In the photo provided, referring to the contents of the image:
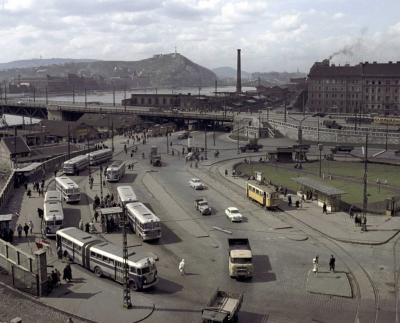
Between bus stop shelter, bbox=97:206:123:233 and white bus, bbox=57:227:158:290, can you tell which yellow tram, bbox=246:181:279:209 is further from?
white bus, bbox=57:227:158:290

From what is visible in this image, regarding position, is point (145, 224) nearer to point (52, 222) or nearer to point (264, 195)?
point (52, 222)

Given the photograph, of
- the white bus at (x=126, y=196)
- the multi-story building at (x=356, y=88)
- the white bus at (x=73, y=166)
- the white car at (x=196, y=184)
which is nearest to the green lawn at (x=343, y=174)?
the white car at (x=196, y=184)

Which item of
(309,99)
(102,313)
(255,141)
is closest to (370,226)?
(102,313)

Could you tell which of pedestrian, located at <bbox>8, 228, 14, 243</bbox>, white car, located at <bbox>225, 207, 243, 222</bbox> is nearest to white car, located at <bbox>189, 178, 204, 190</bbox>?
white car, located at <bbox>225, 207, 243, 222</bbox>

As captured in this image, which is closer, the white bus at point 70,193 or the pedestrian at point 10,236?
the pedestrian at point 10,236

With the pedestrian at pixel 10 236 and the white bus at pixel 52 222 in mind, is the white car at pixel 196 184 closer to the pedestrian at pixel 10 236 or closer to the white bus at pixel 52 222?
the white bus at pixel 52 222

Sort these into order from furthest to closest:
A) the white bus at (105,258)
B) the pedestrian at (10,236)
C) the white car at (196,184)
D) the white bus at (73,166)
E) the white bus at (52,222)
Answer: the white bus at (73,166) < the white car at (196,184) < the white bus at (52,222) < the pedestrian at (10,236) < the white bus at (105,258)
